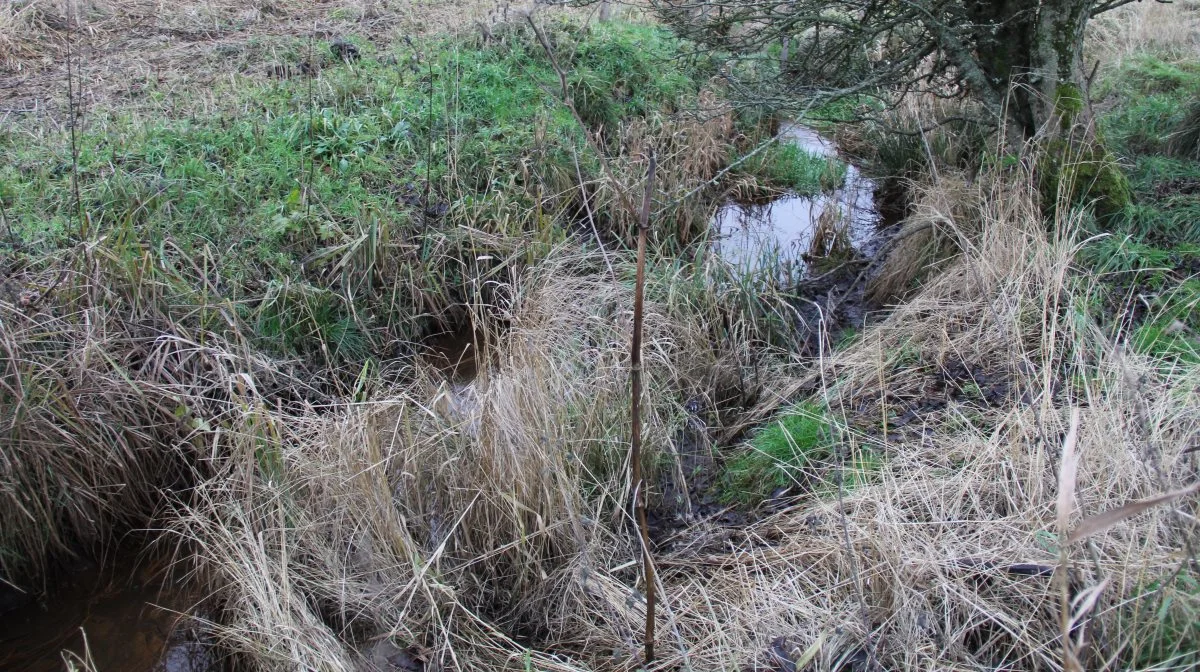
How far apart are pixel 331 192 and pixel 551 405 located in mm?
3093

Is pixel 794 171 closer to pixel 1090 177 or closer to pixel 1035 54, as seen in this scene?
pixel 1035 54

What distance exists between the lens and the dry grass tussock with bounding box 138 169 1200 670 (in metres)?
2.24

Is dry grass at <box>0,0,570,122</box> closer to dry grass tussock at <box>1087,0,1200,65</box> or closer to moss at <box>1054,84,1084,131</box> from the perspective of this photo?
moss at <box>1054,84,1084,131</box>

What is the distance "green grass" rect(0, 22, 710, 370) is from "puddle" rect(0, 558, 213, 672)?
1241 millimetres

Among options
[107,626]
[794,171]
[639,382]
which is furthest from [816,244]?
[107,626]

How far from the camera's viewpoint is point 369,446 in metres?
2.90

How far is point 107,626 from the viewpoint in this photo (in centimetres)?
322

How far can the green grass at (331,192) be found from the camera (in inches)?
182

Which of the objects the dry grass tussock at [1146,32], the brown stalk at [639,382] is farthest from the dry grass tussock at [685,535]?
the dry grass tussock at [1146,32]

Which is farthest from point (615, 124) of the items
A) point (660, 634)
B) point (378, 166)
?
point (660, 634)

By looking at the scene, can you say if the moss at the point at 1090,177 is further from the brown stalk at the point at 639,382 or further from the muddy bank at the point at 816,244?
the brown stalk at the point at 639,382

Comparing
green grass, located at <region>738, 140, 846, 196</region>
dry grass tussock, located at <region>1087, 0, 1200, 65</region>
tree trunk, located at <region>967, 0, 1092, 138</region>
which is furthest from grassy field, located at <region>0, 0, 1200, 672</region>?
dry grass tussock, located at <region>1087, 0, 1200, 65</region>

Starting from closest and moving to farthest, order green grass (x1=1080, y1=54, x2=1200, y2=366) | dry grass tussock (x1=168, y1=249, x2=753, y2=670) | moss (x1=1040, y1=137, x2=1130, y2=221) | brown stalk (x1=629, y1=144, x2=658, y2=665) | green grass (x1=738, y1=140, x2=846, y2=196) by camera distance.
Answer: brown stalk (x1=629, y1=144, x2=658, y2=665), dry grass tussock (x1=168, y1=249, x2=753, y2=670), green grass (x1=1080, y1=54, x2=1200, y2=366), moss (x1=1040, y1=137, x2=1130, y2=221), green grass (x1=738, y1=140, x2=846, y2=196)

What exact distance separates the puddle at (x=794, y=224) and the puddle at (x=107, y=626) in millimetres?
3684
